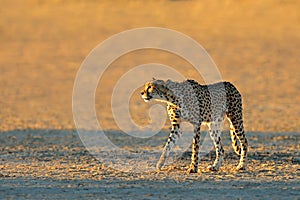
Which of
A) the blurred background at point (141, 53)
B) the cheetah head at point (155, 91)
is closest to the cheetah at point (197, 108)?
the cheetah head at point (155, 91)

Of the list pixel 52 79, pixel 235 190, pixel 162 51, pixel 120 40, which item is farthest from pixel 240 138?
pixel 120 40

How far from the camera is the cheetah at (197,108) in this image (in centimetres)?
1397

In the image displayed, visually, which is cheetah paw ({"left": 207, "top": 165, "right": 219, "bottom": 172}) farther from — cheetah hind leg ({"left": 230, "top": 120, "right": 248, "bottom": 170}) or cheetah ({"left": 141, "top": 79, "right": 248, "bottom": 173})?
cheetah hind leg ({"left": 230, "top": 120, "right": 248, "bottom": 170})

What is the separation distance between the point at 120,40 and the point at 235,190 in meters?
29.4

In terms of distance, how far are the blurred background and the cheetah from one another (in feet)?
29.2

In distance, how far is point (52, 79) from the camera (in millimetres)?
34375

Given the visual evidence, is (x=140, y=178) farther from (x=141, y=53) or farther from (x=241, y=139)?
(x=141, y=53)

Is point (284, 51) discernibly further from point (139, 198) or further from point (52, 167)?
point (139, 198)

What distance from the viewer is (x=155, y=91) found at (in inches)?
549

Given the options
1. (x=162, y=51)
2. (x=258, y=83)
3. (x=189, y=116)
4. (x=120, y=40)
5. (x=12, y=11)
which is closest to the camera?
(x=189, y=116)

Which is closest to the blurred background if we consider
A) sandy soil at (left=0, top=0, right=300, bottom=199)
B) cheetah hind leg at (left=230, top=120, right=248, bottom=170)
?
sandy soil at (left=0, top=0, right=300, bottom=199)

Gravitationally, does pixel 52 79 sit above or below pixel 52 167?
above

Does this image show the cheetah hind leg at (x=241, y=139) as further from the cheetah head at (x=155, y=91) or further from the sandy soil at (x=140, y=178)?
the cheetah head at (x=155, y=91)

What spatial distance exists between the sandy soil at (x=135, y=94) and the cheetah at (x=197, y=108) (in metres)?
0.36
